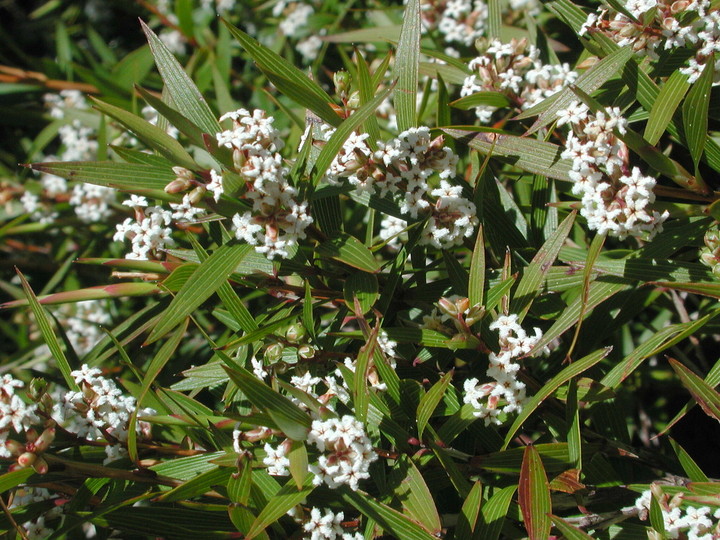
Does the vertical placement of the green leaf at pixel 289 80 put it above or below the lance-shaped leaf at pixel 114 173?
above

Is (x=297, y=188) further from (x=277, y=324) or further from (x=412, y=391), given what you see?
(x=412, y=391)

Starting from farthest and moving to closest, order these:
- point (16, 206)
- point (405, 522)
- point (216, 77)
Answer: point (16, 206), point (216, 77), point (405, 522)

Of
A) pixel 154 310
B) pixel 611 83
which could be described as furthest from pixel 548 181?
pixel 154 310

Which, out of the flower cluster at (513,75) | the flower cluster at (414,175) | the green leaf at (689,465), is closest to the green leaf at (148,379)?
the flower cluster at (414,175)

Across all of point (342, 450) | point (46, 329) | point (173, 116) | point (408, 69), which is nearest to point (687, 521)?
point (342, 450)

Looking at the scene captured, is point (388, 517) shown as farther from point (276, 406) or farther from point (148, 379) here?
point (148, 379)

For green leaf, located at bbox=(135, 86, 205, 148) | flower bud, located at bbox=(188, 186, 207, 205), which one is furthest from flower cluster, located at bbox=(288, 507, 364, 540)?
green leaf, located at bbox=(135, 86, 205, 148)

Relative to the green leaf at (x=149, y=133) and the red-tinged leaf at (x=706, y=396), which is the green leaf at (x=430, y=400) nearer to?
the red-tinged leaf at (x=706, y=396)
